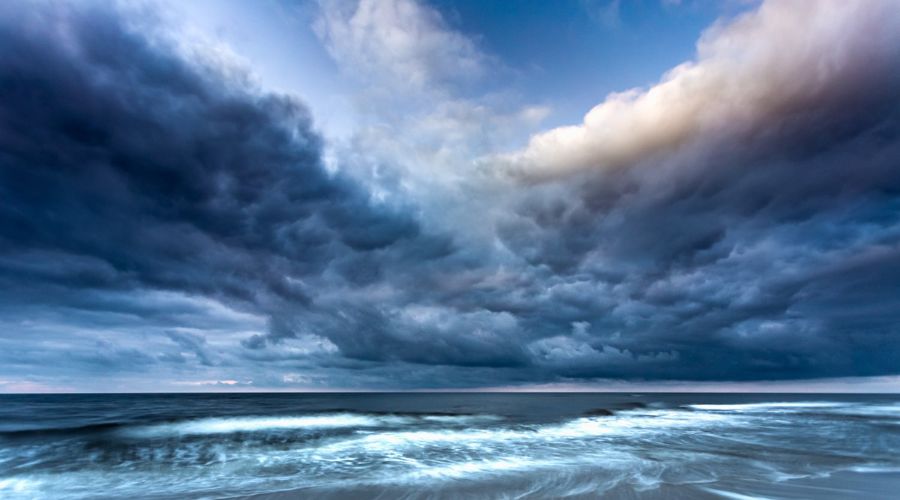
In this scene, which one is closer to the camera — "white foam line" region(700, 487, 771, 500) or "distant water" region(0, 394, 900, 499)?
"white foam line" region(700, 487, 771, 500)

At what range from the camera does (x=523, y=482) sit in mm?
12148

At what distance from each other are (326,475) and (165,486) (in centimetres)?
453

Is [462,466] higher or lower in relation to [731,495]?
lower

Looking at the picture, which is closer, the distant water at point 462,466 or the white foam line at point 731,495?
the white foam line at point 731,495

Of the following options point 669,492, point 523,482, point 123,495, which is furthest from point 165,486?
point 669,492

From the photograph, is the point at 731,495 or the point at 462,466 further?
the point at 462,466

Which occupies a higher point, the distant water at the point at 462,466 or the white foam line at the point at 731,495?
Answer: the white foam line at the point at 731,495

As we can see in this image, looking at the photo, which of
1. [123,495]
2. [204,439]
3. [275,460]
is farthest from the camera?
[204,439]

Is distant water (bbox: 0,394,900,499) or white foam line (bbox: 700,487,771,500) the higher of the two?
white foam line (bbox: 700,487,771,500)

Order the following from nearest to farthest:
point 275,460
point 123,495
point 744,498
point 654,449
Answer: point 744,498
point 123,495
point 275,460
point 654,449

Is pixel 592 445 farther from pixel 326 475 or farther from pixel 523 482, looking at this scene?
pixel 326 475

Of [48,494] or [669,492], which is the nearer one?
[669,492]

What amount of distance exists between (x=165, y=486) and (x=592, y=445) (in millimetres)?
16866

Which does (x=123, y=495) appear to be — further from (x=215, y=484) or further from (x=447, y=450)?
(x=447, y=450)
